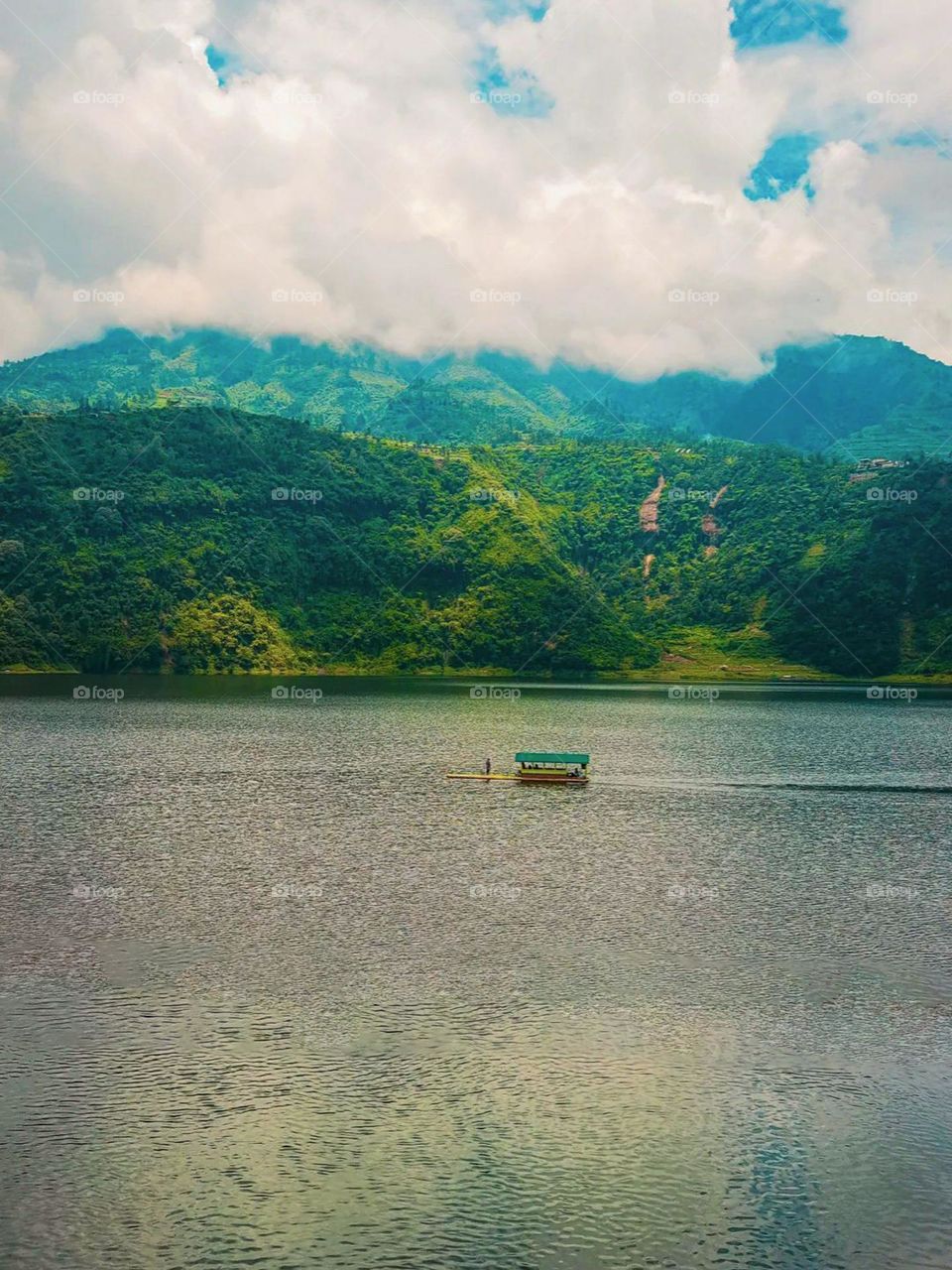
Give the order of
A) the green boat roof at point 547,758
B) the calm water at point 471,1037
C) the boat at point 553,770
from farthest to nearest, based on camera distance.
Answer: the green boat roof at point 547,758 → the boat at point 553,770 → the calm water at point 471,1037

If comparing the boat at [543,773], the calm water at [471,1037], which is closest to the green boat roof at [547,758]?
the boat at [543,773]

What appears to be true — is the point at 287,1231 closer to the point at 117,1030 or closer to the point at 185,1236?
the point at 185,1236

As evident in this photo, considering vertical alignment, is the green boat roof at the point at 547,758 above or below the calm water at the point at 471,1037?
above

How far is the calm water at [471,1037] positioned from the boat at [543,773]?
11898 millimetres

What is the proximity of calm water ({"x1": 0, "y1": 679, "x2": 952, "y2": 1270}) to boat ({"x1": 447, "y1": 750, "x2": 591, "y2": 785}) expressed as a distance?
11898 mm

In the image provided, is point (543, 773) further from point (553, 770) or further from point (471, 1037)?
point (471, 1037)

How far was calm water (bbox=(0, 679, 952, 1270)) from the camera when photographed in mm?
22234

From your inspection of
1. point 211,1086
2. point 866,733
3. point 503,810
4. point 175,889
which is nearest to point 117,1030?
point 211,1086

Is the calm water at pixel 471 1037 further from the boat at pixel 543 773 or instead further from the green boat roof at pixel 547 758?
the green boat roof at pixel 547 758

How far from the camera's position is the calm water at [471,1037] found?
22.2 m

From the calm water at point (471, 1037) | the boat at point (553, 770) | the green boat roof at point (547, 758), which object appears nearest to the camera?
the calm water at point (471, 1037)

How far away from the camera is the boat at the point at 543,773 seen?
8438 cm

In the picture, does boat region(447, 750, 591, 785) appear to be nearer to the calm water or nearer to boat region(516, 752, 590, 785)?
boat region(516, 752, 590, 785)

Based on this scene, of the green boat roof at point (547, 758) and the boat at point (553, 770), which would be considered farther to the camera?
the green boat roof at point (547, 758)
